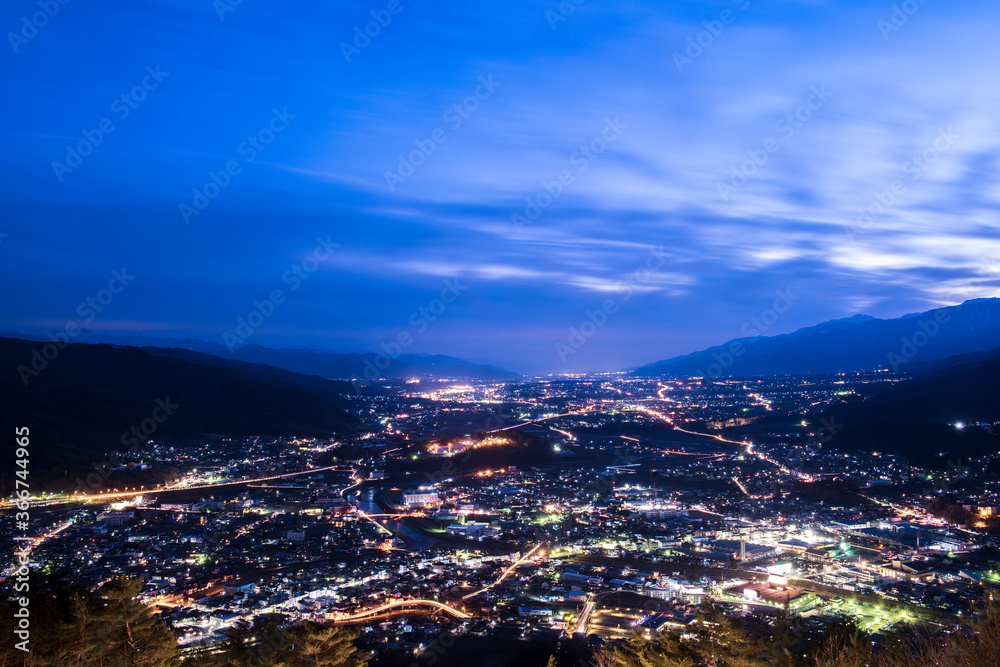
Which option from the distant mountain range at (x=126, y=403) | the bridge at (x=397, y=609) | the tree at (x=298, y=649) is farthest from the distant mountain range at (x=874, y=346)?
the tree at (x=298, y=649)

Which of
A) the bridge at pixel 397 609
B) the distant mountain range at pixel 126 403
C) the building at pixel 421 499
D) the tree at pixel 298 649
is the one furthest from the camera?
the distant mountain range at pixel 126 403

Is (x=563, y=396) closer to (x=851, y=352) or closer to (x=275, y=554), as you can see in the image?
(x=275, y=554)

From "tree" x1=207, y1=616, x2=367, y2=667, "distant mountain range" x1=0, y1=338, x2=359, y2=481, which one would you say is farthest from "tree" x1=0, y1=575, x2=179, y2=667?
→ "distant mountain range" x1=0, y1=338, x2=359, y2=481

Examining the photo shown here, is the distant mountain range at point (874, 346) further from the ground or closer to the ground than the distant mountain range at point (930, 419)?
further from the ground

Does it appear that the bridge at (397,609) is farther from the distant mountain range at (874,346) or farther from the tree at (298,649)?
the distant mountain range at (874,346)

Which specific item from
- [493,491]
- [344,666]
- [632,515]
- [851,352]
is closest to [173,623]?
[344,666]
